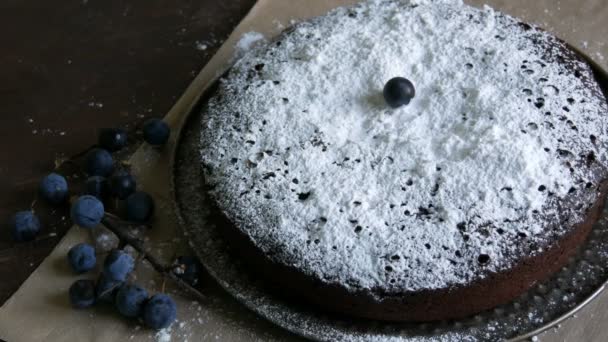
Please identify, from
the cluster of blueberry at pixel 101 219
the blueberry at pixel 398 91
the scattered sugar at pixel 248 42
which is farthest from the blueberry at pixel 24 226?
the blueberry at pixel 398 91

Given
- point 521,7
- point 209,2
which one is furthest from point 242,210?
point 521,7

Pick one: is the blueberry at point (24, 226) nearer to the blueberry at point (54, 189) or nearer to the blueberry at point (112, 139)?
the blueberry at point (54, 189)

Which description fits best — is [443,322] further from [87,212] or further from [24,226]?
[24,226]

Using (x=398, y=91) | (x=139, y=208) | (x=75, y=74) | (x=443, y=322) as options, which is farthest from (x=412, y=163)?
(x=75, y=74)

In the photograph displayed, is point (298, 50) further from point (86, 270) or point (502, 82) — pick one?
point (86, 270)

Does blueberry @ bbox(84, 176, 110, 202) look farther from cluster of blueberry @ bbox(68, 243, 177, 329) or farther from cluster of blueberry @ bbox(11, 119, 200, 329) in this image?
cluster of blueberry @ bbox(68, 243, 177, 329)

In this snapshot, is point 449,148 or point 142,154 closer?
point 449,148
